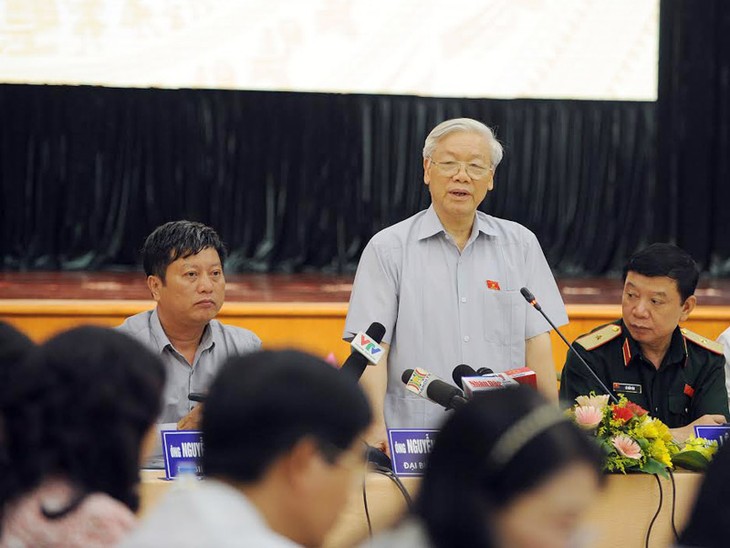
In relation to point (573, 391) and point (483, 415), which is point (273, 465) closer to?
point (483, 415)

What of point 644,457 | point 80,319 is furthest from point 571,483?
point 80,319

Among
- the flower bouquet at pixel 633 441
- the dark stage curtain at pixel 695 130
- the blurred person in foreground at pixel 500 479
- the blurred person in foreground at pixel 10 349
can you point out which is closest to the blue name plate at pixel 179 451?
the blurred person in foreground at pixel 10 349

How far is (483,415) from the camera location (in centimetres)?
118

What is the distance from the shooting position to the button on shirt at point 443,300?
10.2 ft

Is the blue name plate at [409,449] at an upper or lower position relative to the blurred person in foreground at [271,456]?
lower

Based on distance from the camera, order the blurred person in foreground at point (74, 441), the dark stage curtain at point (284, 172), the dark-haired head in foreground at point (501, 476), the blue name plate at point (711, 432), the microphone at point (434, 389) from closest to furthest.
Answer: the dark-haired head in foreground at point (501, 476) < the blurred person in foreground at point (74, 441) < the microphone at point (434, 389) < the blue name plate at point (711, 432) < the dark stage curtain at point (284, 172)

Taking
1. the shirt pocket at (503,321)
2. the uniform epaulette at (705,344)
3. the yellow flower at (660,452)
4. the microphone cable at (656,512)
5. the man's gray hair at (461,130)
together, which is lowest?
the microphone cable at (656,512)

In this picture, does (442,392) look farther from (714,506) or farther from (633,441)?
(714,506)

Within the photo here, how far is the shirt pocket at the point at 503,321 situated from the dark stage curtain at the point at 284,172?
17.7 ft

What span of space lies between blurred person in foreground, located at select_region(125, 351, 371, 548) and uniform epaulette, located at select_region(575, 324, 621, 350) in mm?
2139

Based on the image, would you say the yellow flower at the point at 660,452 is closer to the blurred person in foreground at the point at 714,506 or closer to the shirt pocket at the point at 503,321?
the shirt pocket at the point at 503,321

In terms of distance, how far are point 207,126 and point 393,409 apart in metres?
5.75

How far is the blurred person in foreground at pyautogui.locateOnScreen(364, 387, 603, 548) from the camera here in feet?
3.83

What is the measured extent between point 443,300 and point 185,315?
71 cm
